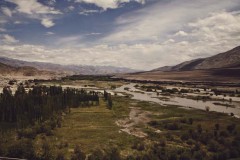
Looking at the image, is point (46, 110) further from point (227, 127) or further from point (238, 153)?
point (238, 153)

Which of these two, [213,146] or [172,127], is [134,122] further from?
[213,146]

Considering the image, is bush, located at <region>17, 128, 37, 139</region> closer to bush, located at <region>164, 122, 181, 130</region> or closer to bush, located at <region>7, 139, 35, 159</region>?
bush, located at <region>7, 139, 35, 159</region>

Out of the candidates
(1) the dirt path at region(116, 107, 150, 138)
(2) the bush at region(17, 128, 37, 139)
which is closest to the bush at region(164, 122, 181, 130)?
(1) the dirt path at region(116, 107, 150, 138)

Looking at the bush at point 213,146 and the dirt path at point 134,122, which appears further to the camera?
the dirt path at point 134,122

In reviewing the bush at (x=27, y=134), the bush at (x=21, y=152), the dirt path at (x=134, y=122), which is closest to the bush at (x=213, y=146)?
the dirt path at (x=134, y=122)

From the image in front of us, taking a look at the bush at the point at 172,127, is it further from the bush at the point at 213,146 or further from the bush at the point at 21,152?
the bush at the point at 21,152

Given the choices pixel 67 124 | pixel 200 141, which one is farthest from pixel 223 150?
pixel 67 124

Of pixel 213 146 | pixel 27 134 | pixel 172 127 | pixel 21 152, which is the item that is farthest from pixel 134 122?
pixel 21 152

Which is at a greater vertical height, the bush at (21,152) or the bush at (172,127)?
the bush at (21,152)
